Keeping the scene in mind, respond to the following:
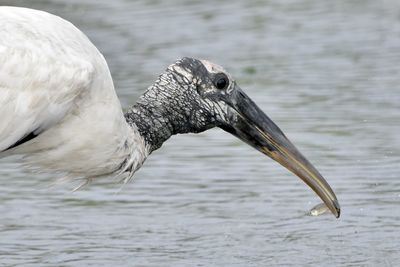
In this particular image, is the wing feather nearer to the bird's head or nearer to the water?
the bird's head

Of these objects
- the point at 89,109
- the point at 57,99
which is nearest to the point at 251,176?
the point at 89,109

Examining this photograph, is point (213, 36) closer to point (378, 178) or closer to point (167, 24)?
point (167, 24)

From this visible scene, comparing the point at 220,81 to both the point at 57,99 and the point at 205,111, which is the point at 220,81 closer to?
the point at 205,111

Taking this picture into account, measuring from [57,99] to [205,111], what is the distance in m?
0.98

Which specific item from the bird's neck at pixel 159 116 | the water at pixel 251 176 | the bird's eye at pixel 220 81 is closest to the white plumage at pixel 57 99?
the bird's neck at pixel 159 116

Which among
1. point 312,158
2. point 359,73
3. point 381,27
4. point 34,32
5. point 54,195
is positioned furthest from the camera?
point 381,27

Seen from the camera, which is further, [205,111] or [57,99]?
[205,111]

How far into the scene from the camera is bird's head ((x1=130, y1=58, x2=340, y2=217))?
752 cm

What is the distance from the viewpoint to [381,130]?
1057 centimetres

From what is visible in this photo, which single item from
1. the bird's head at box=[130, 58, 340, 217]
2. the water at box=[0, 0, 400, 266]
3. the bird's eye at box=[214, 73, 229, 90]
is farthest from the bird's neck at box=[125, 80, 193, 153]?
the water at box=[0, 0, 400, 266]

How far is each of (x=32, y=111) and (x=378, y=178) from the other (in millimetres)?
3188

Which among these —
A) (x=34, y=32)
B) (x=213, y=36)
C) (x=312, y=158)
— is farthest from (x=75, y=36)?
(x=213, y=36)

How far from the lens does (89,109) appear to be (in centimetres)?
698

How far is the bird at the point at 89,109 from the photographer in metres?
6.84
